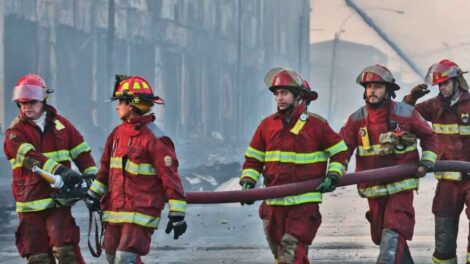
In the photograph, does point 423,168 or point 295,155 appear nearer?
point 295,155

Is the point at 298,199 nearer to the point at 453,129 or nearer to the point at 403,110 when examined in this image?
the point at 403,110

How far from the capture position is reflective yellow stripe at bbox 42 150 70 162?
24.3 feet

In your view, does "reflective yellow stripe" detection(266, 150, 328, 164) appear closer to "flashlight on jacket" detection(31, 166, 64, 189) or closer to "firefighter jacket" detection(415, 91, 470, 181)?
"flashlight on jacket" detection(31, 166, 64, 189)

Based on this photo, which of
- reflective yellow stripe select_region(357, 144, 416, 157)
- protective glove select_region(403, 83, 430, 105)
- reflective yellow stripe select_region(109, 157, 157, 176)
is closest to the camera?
reflective yellow stripe select_region(109, 157, 157, 176)

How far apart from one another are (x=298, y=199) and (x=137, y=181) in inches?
47.3

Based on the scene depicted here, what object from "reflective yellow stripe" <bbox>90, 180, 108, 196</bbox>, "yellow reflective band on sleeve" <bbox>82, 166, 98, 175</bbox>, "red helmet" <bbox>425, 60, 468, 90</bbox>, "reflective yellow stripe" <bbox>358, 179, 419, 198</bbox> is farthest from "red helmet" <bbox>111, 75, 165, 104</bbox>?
"red helmet" <bbox>425, 60, 468, 90</bbox>

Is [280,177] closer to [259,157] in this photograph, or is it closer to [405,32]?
[259,157]

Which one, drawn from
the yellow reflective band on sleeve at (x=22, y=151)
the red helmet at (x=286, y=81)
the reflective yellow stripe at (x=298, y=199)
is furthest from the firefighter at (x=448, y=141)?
the yellow reflective band on sleeve at (x=22, y=151)

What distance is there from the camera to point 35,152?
7.22m

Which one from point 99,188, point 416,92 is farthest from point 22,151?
point 416,92

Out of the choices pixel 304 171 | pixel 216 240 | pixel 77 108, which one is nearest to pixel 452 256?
pixel 304 171

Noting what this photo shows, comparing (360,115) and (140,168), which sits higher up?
(360,115)

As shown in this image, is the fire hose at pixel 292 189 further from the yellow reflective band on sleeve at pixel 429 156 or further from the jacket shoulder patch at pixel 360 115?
the jacket shoulder patch at pixel 360 115

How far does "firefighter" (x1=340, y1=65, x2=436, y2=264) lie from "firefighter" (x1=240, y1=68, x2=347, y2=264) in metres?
0.66
